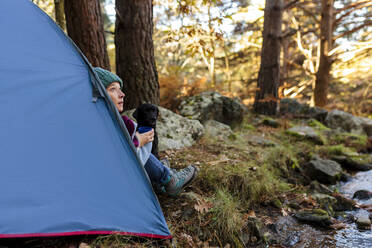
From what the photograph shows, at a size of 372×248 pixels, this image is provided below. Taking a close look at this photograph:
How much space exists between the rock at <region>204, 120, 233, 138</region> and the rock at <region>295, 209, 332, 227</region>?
2.36 metres

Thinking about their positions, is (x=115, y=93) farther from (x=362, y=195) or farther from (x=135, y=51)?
(x=362, y=195)

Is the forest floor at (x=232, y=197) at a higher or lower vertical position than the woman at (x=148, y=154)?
lower

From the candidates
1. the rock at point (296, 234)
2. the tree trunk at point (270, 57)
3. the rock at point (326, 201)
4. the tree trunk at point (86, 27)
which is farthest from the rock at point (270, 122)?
the tree trunk at point (86, 27)

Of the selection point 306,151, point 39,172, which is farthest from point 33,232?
point 306,151

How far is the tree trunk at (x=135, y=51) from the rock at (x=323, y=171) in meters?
3.04

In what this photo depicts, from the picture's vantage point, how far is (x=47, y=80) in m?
2.14

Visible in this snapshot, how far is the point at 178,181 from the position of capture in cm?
275

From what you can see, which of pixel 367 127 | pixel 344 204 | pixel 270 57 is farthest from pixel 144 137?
pixel 367 127

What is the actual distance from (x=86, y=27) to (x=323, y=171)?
446 cm

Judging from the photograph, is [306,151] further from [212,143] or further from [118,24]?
[118,24]

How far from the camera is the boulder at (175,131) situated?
440 cm

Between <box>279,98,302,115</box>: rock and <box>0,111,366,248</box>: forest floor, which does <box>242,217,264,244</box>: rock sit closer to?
<box>0,111,366,248</box>: forest floor

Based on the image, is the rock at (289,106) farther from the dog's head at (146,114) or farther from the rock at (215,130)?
the dog's head at (146,114)

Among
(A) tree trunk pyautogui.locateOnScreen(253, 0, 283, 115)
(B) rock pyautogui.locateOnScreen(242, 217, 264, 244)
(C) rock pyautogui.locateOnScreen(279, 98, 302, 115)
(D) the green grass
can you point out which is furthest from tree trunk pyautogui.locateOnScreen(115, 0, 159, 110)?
(C) rock pyautogui.locateOnScreen(279, 98, 302, 115)
